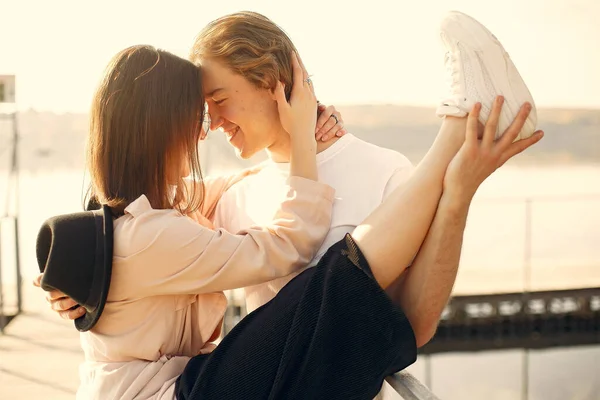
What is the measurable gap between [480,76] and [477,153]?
0.12 metres

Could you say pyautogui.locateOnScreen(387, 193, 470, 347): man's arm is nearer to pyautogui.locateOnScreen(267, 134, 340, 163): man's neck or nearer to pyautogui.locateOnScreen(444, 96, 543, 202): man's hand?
pyautogui.locateOnScreen(444, 96, 543, 202): man's hand

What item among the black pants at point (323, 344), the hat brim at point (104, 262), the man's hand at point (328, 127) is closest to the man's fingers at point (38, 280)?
the hat brim at point (104, 262)

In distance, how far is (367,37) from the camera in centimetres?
1462

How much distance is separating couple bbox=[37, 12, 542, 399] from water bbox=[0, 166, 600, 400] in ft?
6.85

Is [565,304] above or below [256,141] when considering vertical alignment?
below

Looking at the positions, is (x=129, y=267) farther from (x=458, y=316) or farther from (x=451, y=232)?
(x=458, y=316)

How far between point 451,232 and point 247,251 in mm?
308

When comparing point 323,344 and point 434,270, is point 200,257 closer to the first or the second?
point 323,344

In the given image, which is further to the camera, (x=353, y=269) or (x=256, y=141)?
(x=256, y=141)

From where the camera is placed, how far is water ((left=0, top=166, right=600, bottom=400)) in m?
6.02

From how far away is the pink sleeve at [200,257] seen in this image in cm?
124

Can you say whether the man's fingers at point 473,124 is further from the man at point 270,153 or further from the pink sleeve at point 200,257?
the pink sleeve at point 200,257

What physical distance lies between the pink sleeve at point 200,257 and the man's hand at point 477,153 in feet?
0.84

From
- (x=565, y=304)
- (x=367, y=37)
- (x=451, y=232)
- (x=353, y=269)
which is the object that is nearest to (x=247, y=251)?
(x=353, y=269)
